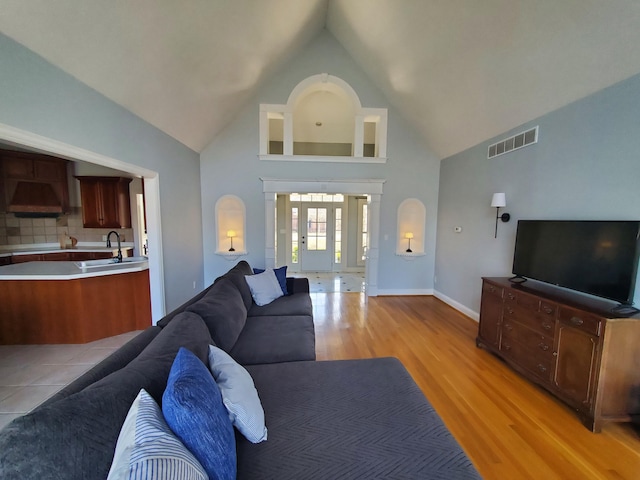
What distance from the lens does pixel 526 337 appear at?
2316 mm

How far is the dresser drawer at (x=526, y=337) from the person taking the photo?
2.13 meters

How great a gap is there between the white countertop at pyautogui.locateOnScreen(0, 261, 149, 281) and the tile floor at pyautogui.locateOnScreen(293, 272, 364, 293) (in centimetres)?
308

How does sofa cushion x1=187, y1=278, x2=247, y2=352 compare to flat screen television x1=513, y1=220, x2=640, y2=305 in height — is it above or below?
below

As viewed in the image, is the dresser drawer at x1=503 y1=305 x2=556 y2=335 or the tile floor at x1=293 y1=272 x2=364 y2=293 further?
the tile floor at x1=293 y1=272 x2=364 y2=293

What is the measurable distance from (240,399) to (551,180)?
3367 millimetres

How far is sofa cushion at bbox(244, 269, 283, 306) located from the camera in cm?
288

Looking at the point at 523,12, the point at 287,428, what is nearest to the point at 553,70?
the point at 523,12

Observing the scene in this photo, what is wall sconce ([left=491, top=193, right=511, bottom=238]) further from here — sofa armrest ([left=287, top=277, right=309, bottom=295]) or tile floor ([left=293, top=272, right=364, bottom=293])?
tile floor ([left=293, top=272, right=364, bottom=293])

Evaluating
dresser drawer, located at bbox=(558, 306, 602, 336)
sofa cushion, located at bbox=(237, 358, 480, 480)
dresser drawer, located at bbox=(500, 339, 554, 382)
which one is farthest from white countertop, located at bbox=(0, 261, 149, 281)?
dresser drawer, located at bbox=(558, 306, 602, 336)

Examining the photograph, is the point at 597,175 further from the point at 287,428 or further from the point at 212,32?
the point at 212,32

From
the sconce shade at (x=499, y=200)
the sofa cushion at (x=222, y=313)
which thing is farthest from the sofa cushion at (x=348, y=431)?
the sconce shade at (x=499, y=200)

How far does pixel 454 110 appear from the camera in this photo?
3.47 metres

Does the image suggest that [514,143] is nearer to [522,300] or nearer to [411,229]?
[522,300]

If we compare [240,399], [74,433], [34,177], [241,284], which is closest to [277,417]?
[240,399]
